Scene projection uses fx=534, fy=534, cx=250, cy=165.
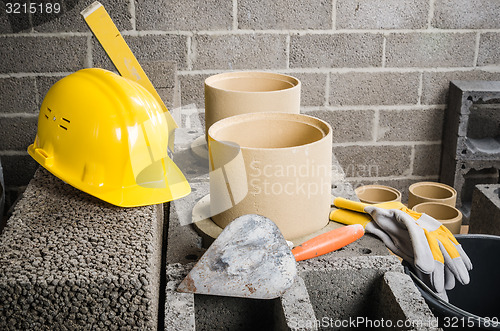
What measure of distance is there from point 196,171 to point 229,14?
5.27 ft

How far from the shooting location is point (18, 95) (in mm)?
3400

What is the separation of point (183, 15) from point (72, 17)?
0.68 m

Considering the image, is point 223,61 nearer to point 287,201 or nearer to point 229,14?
point 229,14

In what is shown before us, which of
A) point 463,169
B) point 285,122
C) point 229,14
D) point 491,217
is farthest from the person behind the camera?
point 463,169

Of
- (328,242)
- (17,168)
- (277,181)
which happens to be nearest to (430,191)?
(328,242)

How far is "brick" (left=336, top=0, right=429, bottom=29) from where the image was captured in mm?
3414

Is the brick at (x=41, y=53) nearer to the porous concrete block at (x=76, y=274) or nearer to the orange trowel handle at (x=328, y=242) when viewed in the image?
the porous concrete block at (x=76, y=274)

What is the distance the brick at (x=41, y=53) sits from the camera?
3.30 metres

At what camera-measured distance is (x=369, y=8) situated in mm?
3426

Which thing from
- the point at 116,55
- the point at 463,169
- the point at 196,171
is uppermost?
the point at 116,55

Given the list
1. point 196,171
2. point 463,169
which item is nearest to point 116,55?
point 196,171

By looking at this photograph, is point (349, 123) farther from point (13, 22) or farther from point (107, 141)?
point (107, 141)

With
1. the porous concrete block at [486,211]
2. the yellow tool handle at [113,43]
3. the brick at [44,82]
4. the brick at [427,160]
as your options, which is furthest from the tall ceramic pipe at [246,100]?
the brick at [427,160]

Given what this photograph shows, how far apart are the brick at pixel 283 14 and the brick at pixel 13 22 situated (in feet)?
4.29
